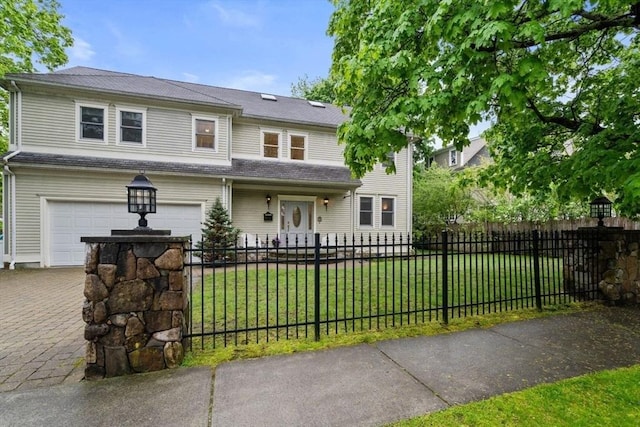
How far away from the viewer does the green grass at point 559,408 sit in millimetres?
2320

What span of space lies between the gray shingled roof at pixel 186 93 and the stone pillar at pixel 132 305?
9590 millimetres

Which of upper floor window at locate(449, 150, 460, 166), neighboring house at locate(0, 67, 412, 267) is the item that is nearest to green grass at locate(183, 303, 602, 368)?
neighboring house at locate(0, 67, 412, 267)

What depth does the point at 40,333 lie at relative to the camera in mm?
4301

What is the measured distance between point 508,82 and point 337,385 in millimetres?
3606

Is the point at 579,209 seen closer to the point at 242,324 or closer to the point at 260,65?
the point at 242,324

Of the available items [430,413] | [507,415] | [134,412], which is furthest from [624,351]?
[134,412]

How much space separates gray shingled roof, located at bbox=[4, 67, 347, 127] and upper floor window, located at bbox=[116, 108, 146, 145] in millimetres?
661

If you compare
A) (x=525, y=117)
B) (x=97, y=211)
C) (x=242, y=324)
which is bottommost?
(x=242, y=324)

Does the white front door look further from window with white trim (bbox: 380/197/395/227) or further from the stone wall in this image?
the stone wall

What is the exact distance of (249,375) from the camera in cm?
309

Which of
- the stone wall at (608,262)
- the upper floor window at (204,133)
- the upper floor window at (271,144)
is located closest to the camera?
the stone wall at (608,262)

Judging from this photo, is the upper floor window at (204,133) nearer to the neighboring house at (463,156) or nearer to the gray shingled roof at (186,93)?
the gray shingled roof at (186,93)

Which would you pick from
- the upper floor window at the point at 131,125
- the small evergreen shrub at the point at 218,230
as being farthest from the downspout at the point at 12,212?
the small evergreen shrub at the point at 218,230

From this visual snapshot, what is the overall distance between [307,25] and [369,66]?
13.0 meters
